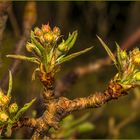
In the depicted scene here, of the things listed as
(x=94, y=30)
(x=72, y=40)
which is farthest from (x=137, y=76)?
(x=94, y=30)

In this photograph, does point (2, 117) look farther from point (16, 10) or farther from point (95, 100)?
point (16, 10)

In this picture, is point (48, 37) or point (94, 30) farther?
point (94, 30)

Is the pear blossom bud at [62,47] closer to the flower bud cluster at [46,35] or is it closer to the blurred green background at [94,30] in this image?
the flower bud cluster at [46,35]

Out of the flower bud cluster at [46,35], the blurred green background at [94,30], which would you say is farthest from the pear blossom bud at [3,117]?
the blurred green background at [94,30]

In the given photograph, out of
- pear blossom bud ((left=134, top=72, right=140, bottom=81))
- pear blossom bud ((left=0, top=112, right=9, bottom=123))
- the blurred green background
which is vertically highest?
the blurred green background

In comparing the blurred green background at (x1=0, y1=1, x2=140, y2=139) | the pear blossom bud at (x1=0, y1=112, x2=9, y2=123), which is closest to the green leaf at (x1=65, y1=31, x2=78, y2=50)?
the pear blossom bud at (x1=0, y1=112, x2=9, y2=123)

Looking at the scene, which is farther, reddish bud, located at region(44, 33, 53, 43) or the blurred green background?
the blurred green background

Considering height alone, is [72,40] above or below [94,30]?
below

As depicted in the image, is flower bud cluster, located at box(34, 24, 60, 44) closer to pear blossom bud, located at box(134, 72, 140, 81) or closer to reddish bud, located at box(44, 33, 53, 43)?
reddish bud, located at box(44, 33, 53, 43)

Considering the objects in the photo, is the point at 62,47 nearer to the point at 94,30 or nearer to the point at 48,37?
the point at 48,37

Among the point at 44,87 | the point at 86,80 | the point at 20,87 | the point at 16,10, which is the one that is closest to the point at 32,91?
the point at 44,87

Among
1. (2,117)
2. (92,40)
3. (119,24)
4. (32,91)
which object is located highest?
(119,24)
